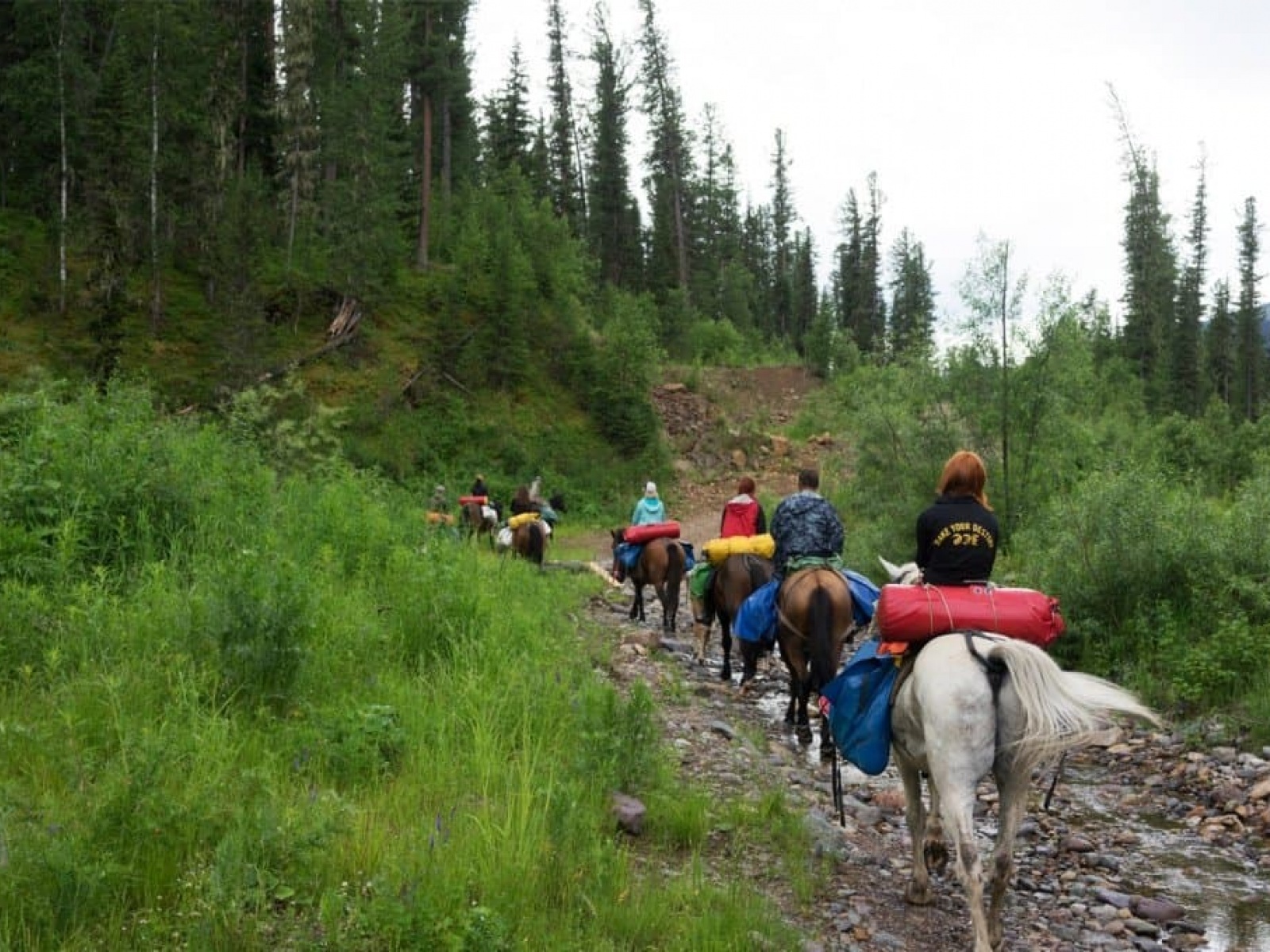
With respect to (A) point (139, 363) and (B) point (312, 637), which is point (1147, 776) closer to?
(B) point (312, 637)

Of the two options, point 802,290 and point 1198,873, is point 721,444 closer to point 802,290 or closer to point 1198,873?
point 1198,873

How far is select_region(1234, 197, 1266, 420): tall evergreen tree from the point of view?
6750cm

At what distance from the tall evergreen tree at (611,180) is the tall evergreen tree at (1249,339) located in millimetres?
46472

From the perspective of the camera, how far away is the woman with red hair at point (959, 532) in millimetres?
5406

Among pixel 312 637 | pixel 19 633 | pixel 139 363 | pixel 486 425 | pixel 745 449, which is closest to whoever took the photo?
pixel 19 633

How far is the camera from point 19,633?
5633 millimetres

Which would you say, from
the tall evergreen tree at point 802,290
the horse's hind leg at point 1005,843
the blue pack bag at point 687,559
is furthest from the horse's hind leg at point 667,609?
the tall evergreen tree at point 802,290

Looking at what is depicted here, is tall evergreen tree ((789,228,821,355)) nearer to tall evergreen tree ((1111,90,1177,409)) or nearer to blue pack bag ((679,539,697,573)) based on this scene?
tall evergreen tree ((1111,90,1177,409))

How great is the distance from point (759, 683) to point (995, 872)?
6916 mm

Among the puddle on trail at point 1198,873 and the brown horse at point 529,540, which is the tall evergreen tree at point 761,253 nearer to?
the brown horse at point 529,540

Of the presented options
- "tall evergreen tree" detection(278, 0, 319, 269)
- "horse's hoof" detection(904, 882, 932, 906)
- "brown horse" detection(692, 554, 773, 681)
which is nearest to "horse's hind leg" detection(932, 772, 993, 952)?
"horse's hoof" detection(904, 882, 932, 906)

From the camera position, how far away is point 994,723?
4.70m

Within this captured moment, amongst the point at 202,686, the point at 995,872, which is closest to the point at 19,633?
the point at 202,686

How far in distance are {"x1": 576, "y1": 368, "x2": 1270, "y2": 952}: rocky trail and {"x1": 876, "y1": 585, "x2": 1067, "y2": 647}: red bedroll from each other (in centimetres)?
158
